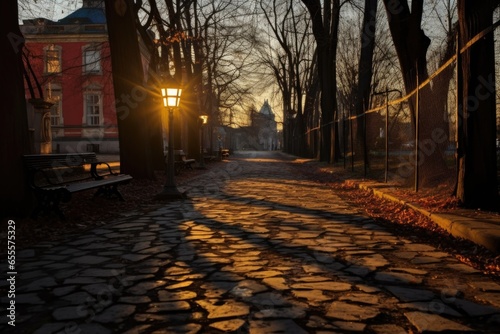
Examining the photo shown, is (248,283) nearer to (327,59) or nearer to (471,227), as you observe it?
(471,227)

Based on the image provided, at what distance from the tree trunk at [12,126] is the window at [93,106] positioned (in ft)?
116

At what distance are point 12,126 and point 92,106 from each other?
36.6 m

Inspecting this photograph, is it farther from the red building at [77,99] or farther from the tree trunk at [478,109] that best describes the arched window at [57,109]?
the tree trunk at [478,109]

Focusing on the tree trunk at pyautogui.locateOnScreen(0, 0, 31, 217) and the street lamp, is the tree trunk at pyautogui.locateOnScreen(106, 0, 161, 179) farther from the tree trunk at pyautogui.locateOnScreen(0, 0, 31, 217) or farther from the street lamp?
the tree trunk at pyautogui.locateOnScreen(0, 0, 31, 217)

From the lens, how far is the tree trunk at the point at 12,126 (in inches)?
270

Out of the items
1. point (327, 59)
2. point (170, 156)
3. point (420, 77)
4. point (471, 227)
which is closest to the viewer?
point (471, 227)

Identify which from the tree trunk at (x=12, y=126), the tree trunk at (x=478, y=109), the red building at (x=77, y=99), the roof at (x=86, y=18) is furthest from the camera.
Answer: the roof at (x=86, y=18)

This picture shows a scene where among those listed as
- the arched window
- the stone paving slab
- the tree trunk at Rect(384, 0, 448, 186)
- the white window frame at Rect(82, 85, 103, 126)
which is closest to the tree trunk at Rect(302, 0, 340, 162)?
the tree trunk at Rect(384, 0, 448, 186)

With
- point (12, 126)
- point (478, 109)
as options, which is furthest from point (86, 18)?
point (478, 109)

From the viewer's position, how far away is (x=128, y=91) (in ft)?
44.5

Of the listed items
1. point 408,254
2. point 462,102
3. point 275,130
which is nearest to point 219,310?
point 408,254

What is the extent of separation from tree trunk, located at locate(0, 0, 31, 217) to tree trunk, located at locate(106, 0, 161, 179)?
5.98 m

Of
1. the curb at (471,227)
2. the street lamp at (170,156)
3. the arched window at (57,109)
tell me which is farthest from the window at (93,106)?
the curb at (471,227)

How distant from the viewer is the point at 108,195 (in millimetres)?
10203
